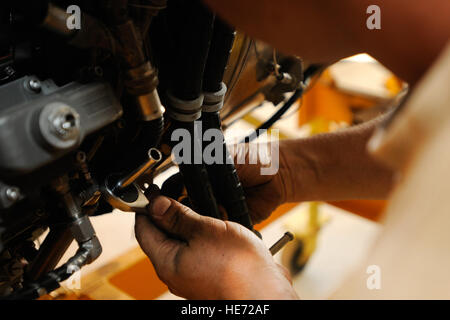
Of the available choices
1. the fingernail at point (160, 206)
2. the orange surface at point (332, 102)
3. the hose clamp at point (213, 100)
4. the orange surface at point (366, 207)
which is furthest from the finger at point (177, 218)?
the orange surface at point (332, 102)

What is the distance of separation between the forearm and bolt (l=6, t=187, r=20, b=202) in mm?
493

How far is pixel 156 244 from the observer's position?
496mm

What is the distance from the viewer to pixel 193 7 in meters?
0.42

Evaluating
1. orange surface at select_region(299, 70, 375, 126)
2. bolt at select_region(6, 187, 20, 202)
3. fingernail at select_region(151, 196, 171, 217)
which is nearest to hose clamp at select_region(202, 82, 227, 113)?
fingernail at select_region(151, 196, 171, 217)

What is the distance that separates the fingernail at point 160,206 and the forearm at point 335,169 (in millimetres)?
328

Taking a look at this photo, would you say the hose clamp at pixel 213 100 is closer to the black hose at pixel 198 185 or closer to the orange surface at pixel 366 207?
the black hose at pixel 198 185

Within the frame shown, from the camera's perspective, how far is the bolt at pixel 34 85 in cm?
39

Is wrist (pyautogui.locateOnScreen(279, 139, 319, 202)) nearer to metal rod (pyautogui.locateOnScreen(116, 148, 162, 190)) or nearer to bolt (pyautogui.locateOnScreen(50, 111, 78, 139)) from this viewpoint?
metal rod (pyautogui.locateOnScreen(116, 148, 162, 190))

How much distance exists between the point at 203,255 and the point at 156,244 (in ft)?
0.20

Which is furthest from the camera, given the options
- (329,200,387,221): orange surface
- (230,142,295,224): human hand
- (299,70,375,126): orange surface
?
(299,70,375,126): orange surface

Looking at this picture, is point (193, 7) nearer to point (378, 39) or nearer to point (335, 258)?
point (378, 39)

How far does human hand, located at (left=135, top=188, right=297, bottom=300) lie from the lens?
44 centimetres

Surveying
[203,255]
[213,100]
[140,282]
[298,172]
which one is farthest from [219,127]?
[140,282]

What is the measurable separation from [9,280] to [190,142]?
0.27 m
